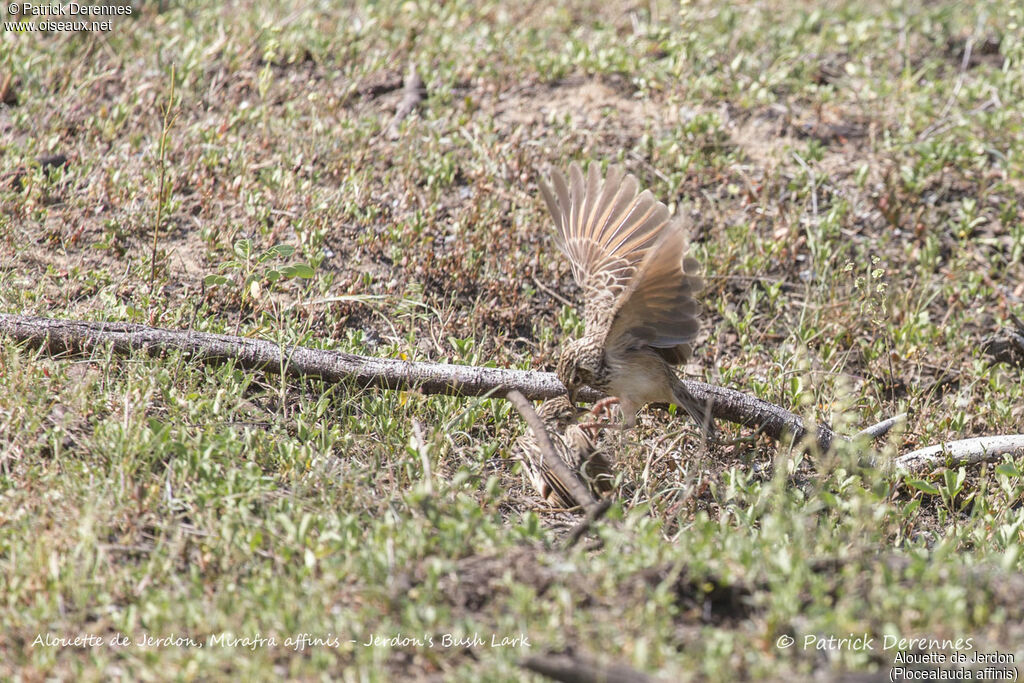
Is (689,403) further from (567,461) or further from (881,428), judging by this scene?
(881,428)

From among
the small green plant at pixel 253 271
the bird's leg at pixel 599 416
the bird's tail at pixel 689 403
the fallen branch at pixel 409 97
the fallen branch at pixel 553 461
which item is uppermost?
the fallen branch at pixel 409 97

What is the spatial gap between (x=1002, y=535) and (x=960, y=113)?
4239 millimetres

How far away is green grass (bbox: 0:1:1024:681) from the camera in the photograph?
3.19 meters

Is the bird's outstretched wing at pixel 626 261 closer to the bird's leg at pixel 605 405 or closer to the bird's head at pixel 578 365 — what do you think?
the bird's head at pixel 578 365

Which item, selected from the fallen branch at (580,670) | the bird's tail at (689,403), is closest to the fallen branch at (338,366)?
the bird's tail at (689,403)

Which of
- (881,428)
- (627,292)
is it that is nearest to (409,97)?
(627,292)

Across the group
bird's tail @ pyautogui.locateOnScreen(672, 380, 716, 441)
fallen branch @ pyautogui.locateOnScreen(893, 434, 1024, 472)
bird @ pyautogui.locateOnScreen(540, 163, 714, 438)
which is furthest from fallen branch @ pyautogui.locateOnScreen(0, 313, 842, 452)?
fallen branch @ pyautogui.locateOnScreen(893, 434, 1024, 472)

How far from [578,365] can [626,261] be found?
0.69 meters

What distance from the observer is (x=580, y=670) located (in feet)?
9.05

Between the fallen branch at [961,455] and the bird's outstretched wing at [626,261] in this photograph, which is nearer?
the bird's outstretched wing at [626,261]

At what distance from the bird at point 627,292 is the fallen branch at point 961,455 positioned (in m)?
1.08

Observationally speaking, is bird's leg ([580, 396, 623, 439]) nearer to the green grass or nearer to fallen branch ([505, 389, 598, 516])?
the green grass

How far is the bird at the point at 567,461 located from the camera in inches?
185

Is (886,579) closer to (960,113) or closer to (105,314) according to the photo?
(105,314)
